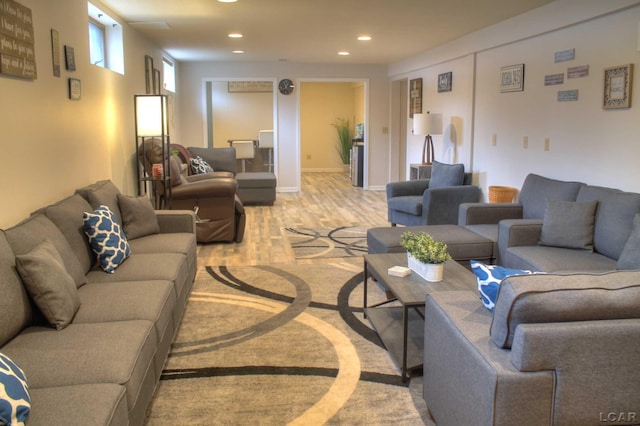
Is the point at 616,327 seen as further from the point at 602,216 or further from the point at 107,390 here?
the point at 602,216

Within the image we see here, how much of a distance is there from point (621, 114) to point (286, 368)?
3026mm

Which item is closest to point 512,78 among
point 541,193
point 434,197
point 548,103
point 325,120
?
point 548,103

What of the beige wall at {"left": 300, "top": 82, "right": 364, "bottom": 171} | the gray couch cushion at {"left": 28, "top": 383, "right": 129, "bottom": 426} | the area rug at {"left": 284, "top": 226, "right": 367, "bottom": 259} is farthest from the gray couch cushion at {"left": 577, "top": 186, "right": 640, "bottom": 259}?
the beige wall at {"left": 300, "top": 82, "right": 364, "bottom": 171}

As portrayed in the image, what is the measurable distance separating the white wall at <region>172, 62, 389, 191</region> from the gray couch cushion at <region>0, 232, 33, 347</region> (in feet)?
24.1

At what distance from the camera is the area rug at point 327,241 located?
5.34 meters

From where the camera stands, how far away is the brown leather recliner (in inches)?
214

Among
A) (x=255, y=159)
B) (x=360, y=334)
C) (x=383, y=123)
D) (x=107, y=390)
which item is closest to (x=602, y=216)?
(x=360, y=334)

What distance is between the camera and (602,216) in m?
3.69

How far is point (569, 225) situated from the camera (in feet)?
12.4

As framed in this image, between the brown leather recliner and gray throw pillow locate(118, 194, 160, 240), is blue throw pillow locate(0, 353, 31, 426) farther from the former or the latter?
the brown leather recliner

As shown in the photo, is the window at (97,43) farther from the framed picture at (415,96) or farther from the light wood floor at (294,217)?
the framed picture at (415,96)

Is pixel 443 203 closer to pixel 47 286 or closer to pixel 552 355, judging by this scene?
pixel 552 355

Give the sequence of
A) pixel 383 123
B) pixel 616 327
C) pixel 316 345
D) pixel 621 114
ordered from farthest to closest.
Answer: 1. pixel 383 123
2. pixel 621 114
3. pixel 316 345
4. pixel 616 327

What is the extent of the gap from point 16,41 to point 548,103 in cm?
413
